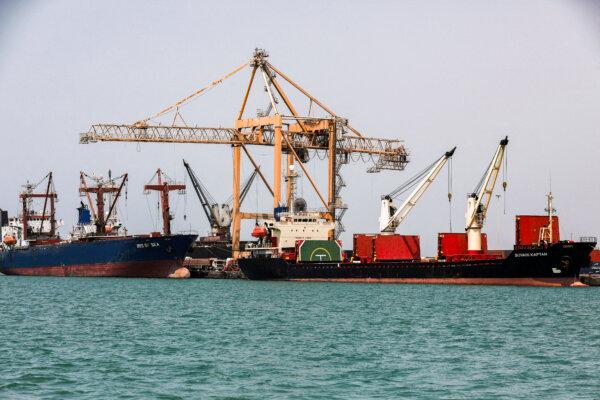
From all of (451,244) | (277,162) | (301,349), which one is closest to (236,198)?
(277,162)

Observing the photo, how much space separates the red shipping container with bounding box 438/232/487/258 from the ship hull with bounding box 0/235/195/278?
29722 millimetres

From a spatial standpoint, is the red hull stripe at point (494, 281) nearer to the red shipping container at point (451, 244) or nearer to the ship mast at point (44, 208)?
the red shipping container at point (451, 244)

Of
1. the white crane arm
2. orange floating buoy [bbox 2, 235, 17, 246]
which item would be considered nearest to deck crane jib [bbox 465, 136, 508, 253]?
the white crane arm

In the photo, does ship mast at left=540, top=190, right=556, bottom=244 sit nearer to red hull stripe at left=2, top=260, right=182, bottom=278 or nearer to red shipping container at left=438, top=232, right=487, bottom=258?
red shipping container at left=438, top=232, right=487, bottom=258

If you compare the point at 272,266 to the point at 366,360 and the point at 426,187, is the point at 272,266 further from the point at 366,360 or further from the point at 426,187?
the point at 366,360

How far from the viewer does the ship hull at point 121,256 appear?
91.6m

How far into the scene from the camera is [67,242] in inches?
3976

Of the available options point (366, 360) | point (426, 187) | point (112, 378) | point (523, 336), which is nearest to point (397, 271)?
point (426, 187)

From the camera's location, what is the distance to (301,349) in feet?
97.2

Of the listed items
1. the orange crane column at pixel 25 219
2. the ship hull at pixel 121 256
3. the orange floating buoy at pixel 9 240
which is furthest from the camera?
the orange crane column at pixel 25 219

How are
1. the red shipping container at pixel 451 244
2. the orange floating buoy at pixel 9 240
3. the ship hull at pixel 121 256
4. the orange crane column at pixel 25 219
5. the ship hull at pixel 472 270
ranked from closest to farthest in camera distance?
the ship hull at pixel 472 270
the red shipping container at pixel 451 244
the ship hull at pixel 121 256
the orange floating buoy at pixel 9 240
the orange crane column at pixel 25 219

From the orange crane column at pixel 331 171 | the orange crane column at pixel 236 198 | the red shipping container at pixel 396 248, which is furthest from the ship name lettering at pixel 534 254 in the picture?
the orange crane column at pixel 236 198

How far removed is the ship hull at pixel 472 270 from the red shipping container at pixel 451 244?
8.62ft

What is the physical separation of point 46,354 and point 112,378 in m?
5.15
